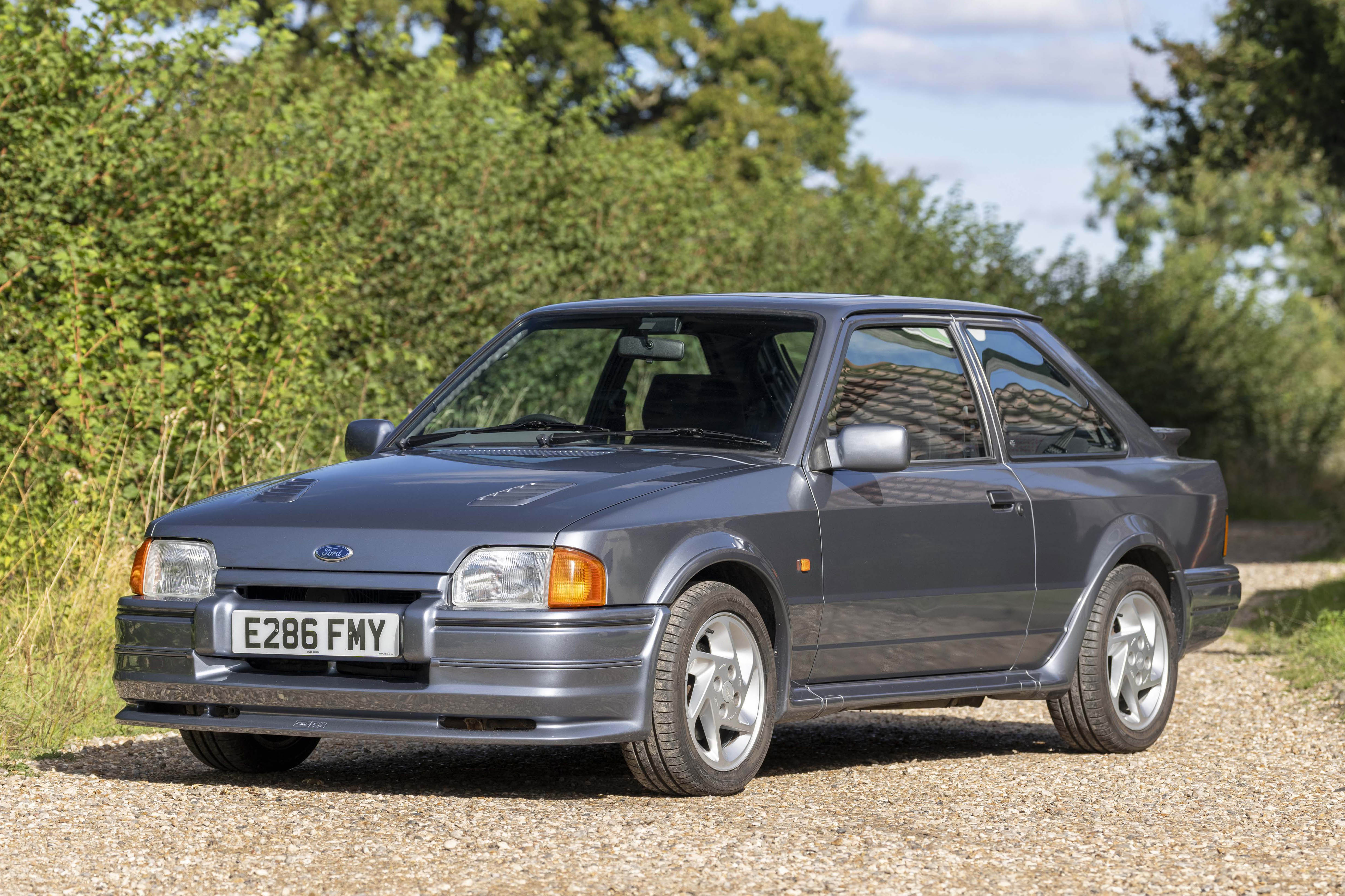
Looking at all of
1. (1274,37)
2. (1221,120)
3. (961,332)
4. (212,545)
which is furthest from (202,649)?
(1221,120)

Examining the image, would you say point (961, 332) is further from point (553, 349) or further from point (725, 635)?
point (553, 349)

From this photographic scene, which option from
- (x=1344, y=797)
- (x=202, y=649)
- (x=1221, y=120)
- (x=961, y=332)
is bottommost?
(x=1344, y=797)

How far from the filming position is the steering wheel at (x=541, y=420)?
22.6 feet

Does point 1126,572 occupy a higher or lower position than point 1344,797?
higher

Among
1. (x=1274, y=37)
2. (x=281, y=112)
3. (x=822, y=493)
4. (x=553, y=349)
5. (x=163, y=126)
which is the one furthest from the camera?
(x=1274, y=37)

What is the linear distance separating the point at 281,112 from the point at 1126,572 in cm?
867

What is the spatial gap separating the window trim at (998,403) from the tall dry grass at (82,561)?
3820mm

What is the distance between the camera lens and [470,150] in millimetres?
15602

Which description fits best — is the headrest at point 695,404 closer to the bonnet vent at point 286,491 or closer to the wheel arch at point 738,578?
the wheel arch at point 738,578

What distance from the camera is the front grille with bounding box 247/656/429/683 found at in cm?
Result: 562

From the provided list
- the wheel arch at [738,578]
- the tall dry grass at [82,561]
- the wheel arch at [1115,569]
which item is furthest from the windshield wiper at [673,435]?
the tall dry grass at [82,561]

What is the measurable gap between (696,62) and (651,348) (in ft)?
117

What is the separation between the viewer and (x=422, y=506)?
19.0 feet

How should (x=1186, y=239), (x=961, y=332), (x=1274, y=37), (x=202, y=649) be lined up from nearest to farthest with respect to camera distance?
(x=202, y=649) → (x=961, y=332) → (x=1274, y=37) → (x=1186, y=239)
